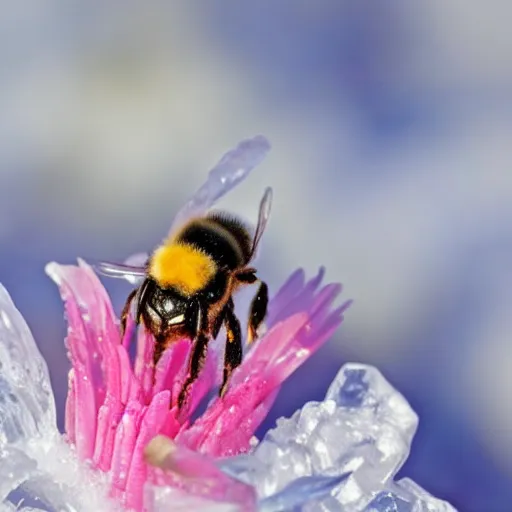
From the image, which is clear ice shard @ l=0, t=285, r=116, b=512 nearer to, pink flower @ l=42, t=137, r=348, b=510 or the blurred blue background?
pink flower @ l=42, t=137, r=348, b=510

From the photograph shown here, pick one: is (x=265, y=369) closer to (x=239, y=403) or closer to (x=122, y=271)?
(x=239, y=403)

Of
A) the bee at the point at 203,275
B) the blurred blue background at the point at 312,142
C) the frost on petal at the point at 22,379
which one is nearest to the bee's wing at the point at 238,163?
the bee at the point at 203,275

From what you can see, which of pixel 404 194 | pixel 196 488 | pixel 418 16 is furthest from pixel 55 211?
pixel 196 488

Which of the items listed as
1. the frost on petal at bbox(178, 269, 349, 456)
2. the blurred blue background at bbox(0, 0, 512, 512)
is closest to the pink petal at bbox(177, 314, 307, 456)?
the frost on petal at bbox(178, 269, 349, 456)

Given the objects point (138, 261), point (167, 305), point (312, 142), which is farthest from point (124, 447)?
point (312, 142)

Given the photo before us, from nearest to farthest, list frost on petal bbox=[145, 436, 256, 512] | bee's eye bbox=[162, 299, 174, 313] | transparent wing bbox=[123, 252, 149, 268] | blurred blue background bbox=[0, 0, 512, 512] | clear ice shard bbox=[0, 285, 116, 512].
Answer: frost on petal bbox=[145, 436, 256, 512]
clear ice shard bbox=[0, 285, 116, 512]
bee's eye bbox=[162, 299, 174, 313]
transparent wing bbox=[123, 252, 149, 268]
blurred blue background bbox=[0, 0, 512, 512]

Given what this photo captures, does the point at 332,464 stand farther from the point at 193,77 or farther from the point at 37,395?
the point at 193,77
